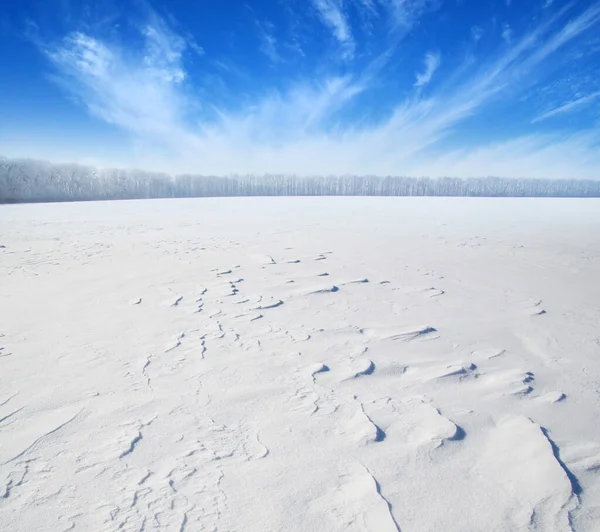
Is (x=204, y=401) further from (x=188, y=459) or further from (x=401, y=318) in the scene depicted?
(x=401, y=318)

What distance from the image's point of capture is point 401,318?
3998mm

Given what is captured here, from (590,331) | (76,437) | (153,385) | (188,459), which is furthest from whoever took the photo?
(590,331)

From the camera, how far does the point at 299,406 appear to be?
2314mm

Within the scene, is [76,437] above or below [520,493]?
below

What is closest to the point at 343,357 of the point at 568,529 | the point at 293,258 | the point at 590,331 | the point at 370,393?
the point at 370,393

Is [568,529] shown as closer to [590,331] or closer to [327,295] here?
[590,331]

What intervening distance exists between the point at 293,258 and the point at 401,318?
382 centimetres

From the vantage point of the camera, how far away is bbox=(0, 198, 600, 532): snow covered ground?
1.54 meters

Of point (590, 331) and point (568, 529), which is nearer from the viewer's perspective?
point (568, 529)

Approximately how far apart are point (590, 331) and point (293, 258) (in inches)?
202

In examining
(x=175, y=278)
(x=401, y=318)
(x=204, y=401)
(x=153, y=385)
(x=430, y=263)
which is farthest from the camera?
(x=430, y=263)

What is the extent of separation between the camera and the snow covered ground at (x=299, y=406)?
1.54 metres

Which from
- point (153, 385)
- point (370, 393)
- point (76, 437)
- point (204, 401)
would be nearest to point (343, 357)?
point (370, 393)

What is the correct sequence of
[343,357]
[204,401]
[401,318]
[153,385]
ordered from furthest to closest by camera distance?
1. [401,318]
2. [343,357]
3. [153,385]
4. [204,401]
